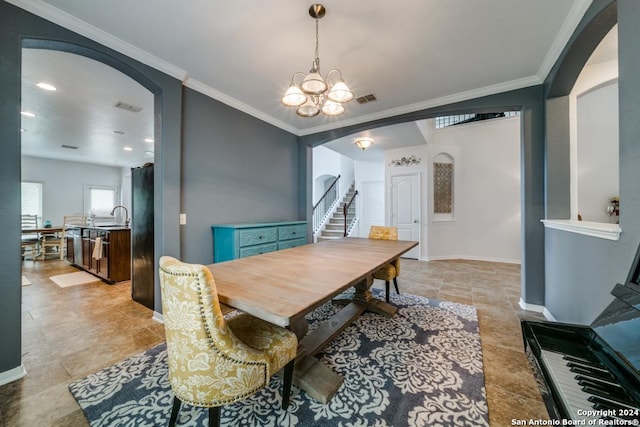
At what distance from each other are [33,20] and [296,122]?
10.0 ft

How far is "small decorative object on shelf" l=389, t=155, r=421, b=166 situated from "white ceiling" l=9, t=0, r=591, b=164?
2496mm

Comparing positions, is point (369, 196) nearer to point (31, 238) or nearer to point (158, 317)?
point (158, 317)

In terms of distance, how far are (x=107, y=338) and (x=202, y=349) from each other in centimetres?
200

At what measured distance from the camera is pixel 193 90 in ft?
9.64

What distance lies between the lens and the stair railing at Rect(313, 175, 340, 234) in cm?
823

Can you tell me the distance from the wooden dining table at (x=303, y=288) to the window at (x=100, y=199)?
930cm

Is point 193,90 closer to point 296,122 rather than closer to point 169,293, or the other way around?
point 296,122

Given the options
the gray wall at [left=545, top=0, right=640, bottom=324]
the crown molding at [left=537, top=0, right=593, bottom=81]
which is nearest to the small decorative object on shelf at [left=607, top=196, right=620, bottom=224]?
the gray wall at [left=545, top=0, right=640, bottom=324]

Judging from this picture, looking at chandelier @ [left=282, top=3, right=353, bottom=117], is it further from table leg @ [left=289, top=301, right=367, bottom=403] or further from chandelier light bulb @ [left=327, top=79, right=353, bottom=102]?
table leg @ [left=289, top=301, right=367, bottom=403]

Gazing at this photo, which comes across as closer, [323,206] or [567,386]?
[567,386]

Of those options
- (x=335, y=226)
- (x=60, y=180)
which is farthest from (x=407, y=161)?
(x=60, y=180)

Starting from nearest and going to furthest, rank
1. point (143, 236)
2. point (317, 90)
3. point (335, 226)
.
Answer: point (317, 90) → point (143, 236) → point (335, 226)

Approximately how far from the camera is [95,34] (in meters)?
2.06

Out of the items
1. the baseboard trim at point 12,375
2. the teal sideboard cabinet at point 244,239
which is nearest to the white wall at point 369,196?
the teal sideboard cabinet at point 244,239
